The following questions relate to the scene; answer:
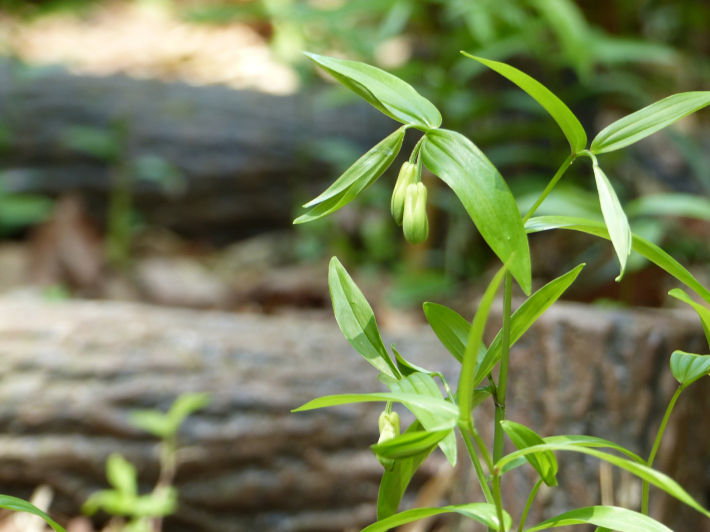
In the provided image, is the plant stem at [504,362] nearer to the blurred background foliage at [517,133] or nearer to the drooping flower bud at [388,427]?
the drooping flower bud at [388,427]

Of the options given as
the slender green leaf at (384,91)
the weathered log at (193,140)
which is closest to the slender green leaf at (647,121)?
the slender green leaf at (384,91)

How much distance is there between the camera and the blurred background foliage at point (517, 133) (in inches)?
59.3

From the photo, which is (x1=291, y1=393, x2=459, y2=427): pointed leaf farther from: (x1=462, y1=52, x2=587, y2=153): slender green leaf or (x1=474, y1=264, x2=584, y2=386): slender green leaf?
(x1=462, y1=52, x2=587, y2=153): slender green leaf

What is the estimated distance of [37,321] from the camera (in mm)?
1104

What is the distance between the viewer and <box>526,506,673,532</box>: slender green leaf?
→ 349 millimetres

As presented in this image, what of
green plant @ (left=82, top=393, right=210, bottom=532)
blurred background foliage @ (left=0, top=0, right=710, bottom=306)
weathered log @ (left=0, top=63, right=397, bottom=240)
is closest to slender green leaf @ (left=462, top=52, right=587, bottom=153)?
green plant @ (left=82, top=393, right=210, bottom=532)

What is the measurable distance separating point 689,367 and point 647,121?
0.17 meters

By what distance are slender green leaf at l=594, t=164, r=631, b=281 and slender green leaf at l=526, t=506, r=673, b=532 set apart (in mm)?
158

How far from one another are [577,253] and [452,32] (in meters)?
0.80

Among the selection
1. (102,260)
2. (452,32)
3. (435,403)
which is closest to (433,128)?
A: (435,403)

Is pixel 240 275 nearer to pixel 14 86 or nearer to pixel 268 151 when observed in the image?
pixel 268 151

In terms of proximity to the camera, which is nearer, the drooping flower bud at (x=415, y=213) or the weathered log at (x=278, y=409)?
the drooping flower bud at (x=415, y=213)

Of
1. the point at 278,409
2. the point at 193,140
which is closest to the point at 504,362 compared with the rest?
the point at 278,409

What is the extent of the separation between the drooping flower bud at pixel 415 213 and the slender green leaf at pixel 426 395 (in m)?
0.09
